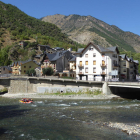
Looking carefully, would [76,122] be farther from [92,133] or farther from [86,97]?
[86,97]

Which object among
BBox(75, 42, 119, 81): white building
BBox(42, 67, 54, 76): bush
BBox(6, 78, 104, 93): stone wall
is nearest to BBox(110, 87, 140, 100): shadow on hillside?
BBox(6, 78, 104, 93): stone wall

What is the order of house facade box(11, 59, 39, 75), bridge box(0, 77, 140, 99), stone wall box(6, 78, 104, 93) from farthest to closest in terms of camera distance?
house facade box(11, 59, 39, 75)
stone wall box(6, 78, 104, 93)
bridge box(0, 77, 140, 99)

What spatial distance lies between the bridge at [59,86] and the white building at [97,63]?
4.78 meters

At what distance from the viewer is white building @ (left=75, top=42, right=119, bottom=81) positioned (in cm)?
5309

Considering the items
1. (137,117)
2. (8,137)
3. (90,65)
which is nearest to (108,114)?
(137,117)

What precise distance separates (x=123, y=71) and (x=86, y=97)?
22.5 metres

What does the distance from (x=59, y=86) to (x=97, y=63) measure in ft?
48.0

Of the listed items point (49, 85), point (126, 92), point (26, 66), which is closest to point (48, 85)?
point (49, 85)

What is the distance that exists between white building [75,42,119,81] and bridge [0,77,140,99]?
4784 mm

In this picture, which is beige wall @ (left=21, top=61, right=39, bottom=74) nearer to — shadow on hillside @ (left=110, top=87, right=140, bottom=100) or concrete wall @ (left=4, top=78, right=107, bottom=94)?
concrete wall @ (left=4, top=78, right=107, bottom=94)

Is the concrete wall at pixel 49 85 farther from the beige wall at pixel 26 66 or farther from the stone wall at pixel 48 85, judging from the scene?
the beige wall at pixel 26 66

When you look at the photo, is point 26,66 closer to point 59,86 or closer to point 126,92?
point 59,86

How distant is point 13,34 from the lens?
504 ft

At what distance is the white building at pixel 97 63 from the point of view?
53094mm
